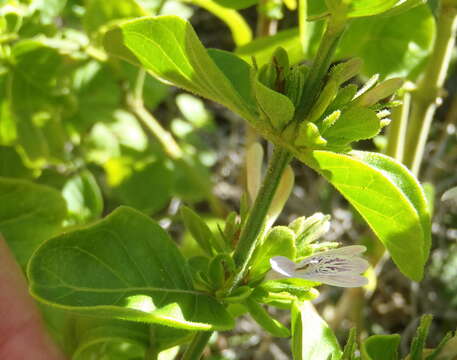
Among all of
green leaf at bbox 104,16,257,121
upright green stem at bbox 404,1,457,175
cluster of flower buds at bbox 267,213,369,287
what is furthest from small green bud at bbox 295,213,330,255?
upright green stem at bbox 404,1,457,175

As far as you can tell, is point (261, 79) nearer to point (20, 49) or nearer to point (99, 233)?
point (99, 233)

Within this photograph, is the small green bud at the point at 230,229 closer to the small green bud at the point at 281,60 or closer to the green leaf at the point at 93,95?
the small green bud at the point at 281,60

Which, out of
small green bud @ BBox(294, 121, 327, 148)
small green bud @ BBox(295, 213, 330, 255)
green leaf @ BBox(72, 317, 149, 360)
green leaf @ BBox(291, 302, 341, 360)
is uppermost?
small green bud @ BBox(294, 121, 327, 148)

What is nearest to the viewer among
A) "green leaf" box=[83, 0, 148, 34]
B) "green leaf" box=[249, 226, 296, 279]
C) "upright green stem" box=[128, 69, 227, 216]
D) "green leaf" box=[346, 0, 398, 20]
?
"green leaf" box=[346, 0, 398, 20]

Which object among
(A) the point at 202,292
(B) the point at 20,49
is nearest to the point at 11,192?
(B) the point at 20,49

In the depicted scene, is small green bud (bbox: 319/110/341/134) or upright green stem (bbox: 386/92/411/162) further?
upright green stem (bbox: 386/92/411/162)

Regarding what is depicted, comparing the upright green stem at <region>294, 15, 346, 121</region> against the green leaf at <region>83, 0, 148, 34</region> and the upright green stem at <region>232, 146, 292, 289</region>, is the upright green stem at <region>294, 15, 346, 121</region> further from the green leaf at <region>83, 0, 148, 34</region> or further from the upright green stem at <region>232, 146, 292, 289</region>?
the green leaf at <region>83, 0, 148, 34</region>

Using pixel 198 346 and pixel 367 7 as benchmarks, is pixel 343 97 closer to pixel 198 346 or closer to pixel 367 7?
pixel 367 7
